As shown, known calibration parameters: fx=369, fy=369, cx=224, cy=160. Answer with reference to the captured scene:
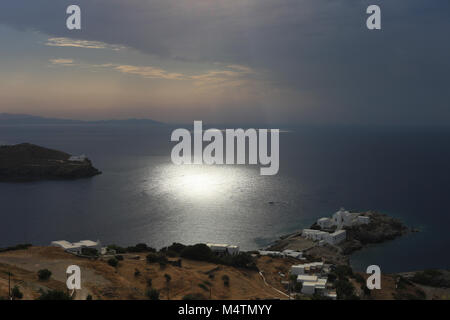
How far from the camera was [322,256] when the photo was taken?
111ft

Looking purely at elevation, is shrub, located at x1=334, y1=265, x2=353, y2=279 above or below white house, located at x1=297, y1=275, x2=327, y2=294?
below

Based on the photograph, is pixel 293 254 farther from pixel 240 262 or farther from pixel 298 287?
pixel 298 287

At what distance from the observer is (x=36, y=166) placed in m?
74.4

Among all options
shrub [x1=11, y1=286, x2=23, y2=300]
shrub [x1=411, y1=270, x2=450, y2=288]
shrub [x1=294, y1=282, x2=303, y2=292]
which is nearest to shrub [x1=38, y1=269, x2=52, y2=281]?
shrub [x1=11, y1=286, x2=23, y2=300]

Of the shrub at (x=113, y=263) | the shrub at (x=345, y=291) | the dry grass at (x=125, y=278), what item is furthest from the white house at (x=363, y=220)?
the shrub at (x=113, y=263)

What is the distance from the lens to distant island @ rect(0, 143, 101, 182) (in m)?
72.9

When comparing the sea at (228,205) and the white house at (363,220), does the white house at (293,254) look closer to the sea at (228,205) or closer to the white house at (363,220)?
the sea at (228,205)

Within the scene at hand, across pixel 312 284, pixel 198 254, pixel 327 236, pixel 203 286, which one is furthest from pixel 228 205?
pixel 203 286

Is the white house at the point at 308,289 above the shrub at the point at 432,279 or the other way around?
above

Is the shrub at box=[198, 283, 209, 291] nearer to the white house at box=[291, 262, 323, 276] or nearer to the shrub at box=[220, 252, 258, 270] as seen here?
the shrub at box=[220, 252, 258, 270]

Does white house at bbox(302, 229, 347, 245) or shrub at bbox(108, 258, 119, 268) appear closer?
shrub at bbox(108, 258, 119, 268)

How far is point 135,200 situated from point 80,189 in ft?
47.5

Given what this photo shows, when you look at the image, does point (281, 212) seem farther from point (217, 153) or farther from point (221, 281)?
point (217, 153)

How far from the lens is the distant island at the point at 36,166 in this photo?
72938 mm
